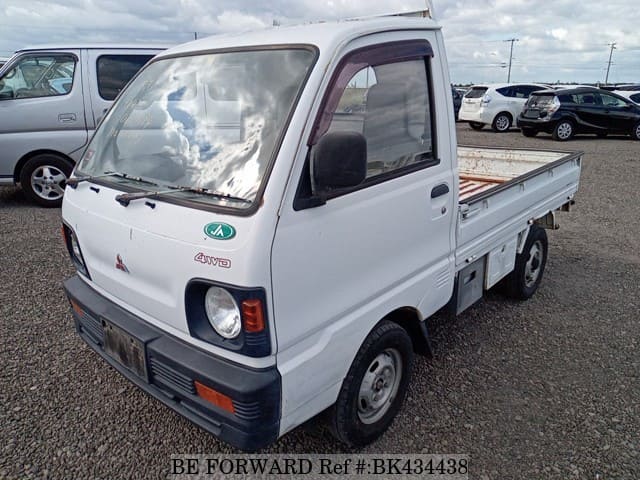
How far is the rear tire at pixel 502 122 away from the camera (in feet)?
57.9

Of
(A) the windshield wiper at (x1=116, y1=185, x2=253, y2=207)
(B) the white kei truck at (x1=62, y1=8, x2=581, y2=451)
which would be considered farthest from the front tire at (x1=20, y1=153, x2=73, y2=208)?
(A) the windshield wiper at (x1=116, y1=185, x2=253, y2=207)

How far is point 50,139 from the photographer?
6.79m

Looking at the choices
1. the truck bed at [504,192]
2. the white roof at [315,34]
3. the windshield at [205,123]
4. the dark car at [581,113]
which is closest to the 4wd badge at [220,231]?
the windshield at [205,123]

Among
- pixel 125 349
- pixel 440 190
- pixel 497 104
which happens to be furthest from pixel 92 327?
pixel 497 104

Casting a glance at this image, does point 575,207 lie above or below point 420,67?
below

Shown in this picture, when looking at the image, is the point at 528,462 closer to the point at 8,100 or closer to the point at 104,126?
the point at 104,126

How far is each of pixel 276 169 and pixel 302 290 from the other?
19.3 inches

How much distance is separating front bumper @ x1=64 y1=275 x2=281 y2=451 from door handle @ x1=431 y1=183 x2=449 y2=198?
131 cm

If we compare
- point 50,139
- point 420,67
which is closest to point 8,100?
point 50,139

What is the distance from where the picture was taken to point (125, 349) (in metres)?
2.30

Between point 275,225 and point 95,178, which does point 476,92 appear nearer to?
point 95,178

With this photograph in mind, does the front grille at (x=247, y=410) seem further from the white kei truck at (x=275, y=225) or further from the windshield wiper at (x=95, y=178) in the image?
the windshield wiper at (x=95, y=178)

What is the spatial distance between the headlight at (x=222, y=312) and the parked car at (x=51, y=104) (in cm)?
579

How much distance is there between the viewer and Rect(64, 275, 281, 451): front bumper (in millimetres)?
1892
